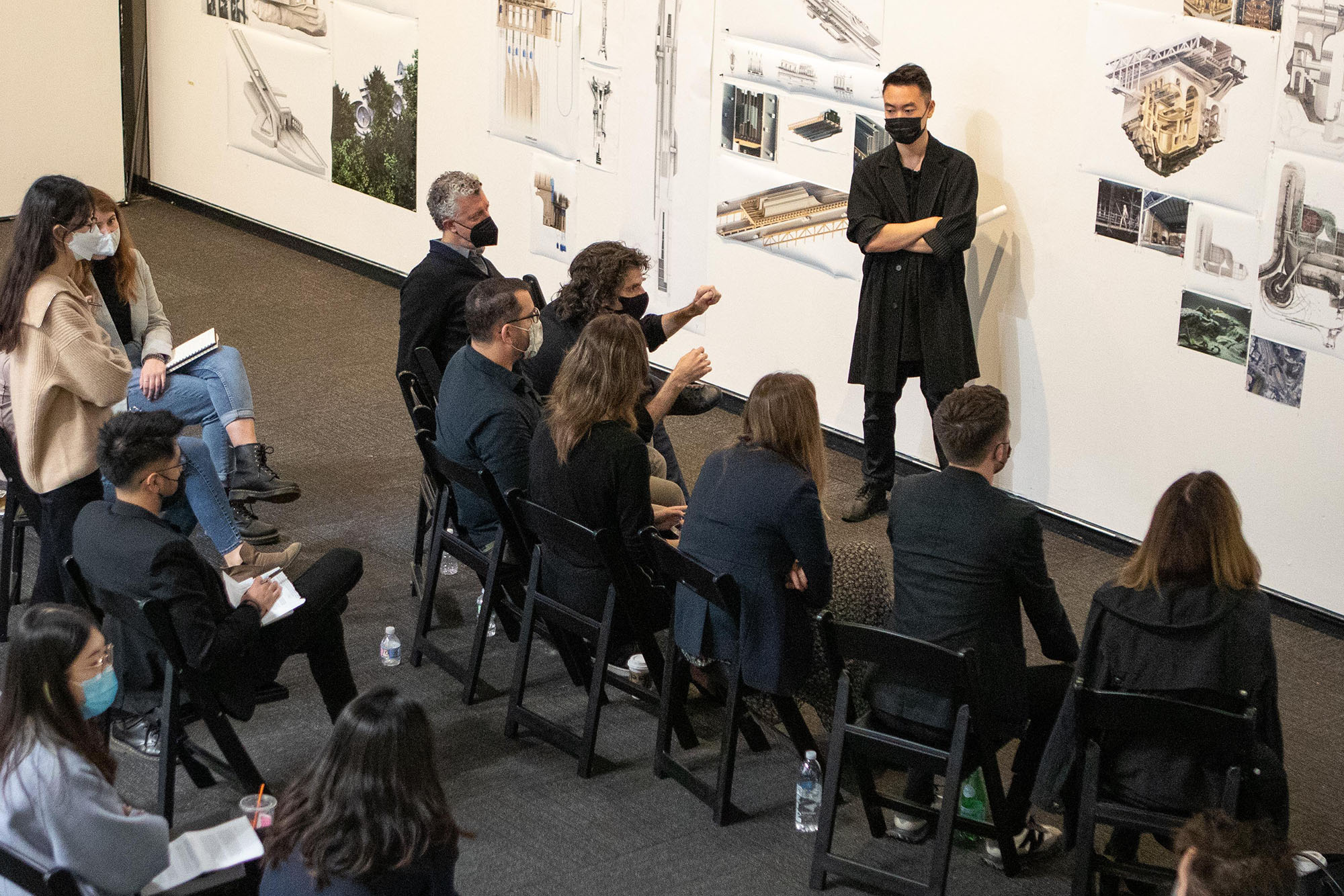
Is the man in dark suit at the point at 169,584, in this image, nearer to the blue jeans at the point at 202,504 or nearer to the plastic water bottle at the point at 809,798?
the blue jeans at the point at 202,504

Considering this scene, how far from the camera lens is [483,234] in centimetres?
539

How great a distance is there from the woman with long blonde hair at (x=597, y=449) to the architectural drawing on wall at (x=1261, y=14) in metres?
2.50

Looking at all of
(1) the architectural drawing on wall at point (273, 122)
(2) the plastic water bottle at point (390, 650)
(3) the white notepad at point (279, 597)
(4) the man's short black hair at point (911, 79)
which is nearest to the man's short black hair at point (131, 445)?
(3) the white notepad at point (279, 597)

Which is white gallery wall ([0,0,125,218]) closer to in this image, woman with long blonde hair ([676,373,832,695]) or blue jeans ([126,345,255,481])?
blue jeans ([126,345,255,481])

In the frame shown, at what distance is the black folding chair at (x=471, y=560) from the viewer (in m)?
4.29

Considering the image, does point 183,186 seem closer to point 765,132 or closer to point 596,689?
point 765,132

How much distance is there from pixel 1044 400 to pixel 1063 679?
8.18 feet

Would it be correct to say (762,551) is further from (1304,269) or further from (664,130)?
(664,130)

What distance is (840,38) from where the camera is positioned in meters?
6.30

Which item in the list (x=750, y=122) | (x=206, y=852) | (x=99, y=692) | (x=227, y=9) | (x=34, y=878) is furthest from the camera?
(x=227, y=9)

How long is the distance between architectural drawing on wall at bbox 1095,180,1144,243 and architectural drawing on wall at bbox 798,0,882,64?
1.23m


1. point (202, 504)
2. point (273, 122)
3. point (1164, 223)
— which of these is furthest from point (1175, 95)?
point (273, 122)

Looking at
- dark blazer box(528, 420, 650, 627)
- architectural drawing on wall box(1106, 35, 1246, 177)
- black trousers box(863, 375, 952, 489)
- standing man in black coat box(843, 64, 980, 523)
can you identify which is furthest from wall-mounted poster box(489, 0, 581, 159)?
dark blazer box(528, 420, 650, 627)

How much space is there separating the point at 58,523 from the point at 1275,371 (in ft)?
13.4
